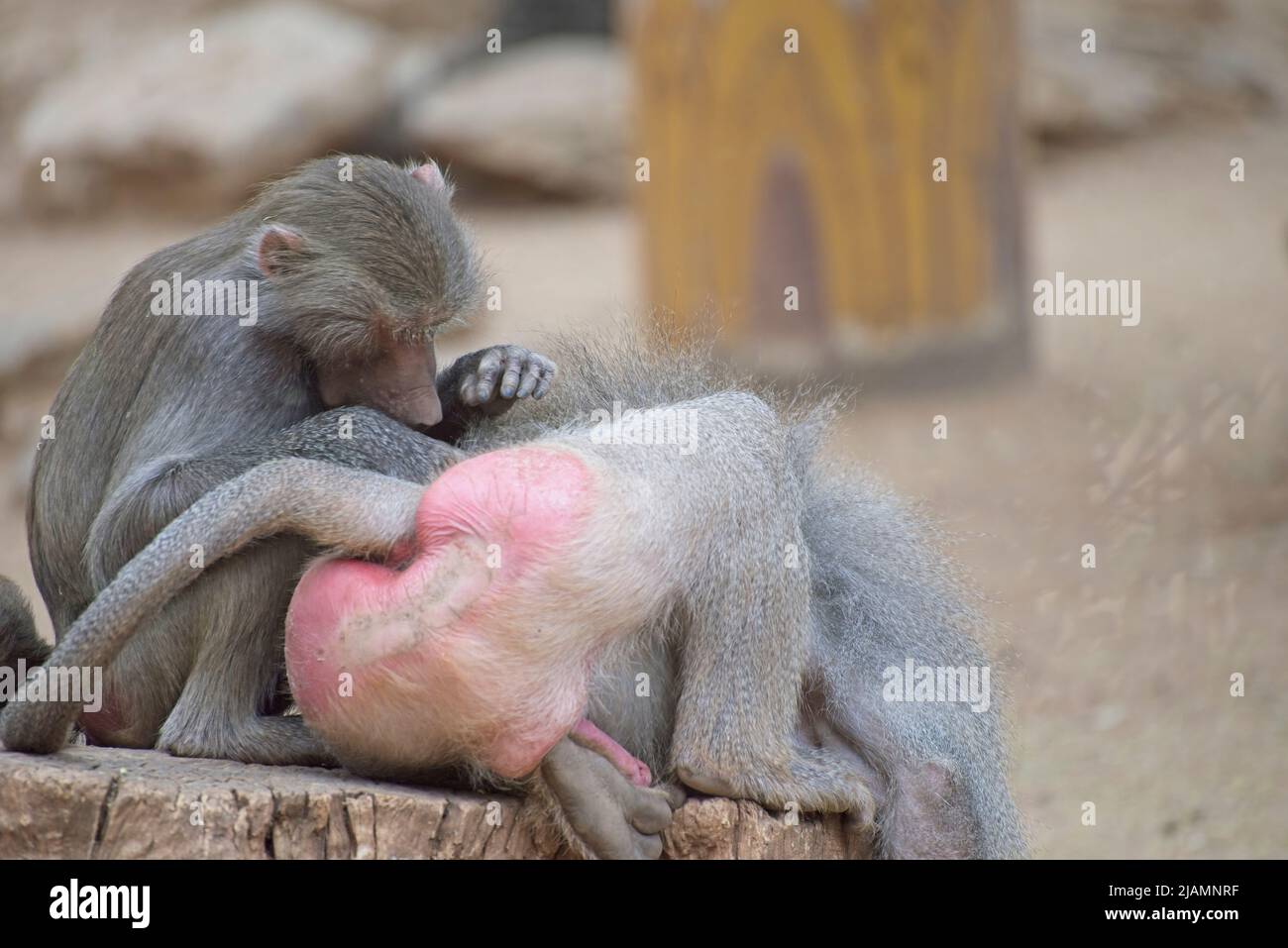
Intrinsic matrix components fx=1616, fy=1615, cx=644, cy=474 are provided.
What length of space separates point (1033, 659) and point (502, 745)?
171 inches

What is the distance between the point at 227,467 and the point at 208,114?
35.7 feet

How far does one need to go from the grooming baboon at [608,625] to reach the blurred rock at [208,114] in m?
10.4

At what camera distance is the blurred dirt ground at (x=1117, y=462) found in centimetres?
585

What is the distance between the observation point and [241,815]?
9.11 ft

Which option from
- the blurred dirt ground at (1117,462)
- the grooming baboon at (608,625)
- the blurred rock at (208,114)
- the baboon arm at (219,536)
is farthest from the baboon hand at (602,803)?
the blurred rock at (208,114)

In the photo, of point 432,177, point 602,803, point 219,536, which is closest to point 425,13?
point 432,177

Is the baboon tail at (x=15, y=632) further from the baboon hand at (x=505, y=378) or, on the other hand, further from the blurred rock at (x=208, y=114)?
the blurred rock at (x=208, y=114)

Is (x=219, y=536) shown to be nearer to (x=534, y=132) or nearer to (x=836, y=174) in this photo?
(x=836, y=174)

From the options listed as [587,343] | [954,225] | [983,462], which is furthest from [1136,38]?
[587,343]

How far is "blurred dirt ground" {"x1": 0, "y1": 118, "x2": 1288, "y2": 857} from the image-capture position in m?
5.85

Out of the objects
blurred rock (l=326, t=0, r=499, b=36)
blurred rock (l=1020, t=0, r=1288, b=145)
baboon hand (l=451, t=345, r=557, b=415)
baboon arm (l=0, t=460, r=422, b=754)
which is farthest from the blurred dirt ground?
blurred rock (l=326, t=0, r=499, b=36)

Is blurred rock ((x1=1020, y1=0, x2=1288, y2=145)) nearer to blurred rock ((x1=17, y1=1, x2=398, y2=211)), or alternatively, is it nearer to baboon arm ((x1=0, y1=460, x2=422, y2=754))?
blurred rock ((x1=17, y1=1, x2=398, y2=211))

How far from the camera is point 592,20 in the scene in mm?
15195
